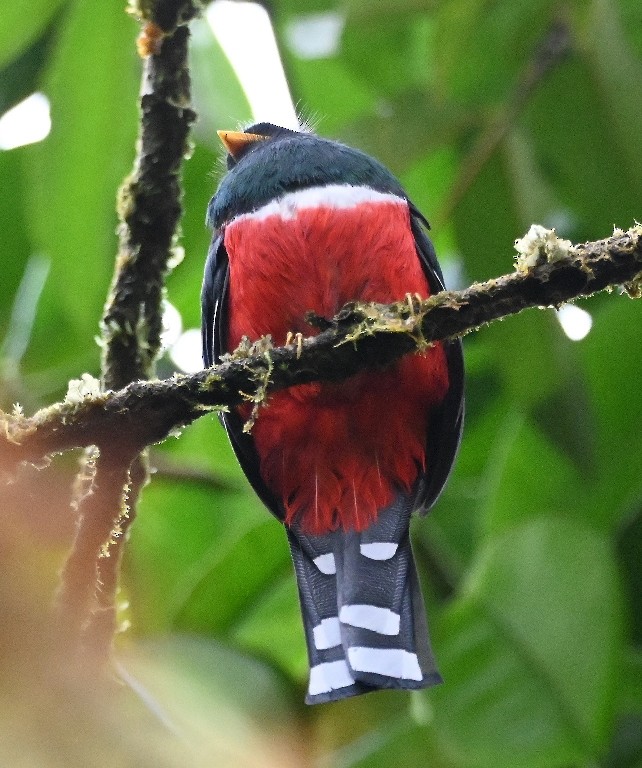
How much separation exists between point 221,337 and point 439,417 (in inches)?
20.2

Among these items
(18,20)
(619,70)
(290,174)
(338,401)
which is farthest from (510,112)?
(18,20)

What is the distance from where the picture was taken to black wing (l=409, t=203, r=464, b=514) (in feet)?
7.61

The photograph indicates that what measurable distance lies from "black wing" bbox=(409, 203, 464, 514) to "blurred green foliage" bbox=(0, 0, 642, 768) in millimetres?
134

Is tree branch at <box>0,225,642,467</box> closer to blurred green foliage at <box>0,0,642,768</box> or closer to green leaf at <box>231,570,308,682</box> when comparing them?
blurred green foliage at <box>0,0,642,768</box>

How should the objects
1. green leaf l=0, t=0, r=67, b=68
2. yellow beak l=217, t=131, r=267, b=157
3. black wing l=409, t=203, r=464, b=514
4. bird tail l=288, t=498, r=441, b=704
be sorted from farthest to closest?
yellow beak l=217, t=131, r=267, b=157, black wing l=409, t=203, r=464, b=514, green leaf l=0, t=0, r=67, b=68, bird tail l=288, t=498, r=441, b=704

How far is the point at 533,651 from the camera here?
212cm

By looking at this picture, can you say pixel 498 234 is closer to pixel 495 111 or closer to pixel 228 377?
pixel 495 111

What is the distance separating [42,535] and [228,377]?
54 centimetres

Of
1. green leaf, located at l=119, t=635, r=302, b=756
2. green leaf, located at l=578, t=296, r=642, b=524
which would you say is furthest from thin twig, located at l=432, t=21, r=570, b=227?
green leaf, located at l=119, t=635, r=302, b=756

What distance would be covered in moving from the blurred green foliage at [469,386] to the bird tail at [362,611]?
0.14 m

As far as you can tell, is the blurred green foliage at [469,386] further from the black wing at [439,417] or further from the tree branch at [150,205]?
the tree branch at [150,205]

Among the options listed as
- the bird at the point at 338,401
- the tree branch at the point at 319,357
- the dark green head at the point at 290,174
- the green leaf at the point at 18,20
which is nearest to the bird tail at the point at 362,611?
the bird at the point at 338,401

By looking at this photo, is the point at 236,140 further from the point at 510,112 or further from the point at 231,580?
the point at 231,580

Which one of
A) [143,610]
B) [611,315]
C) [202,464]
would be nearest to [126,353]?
[143,610]
